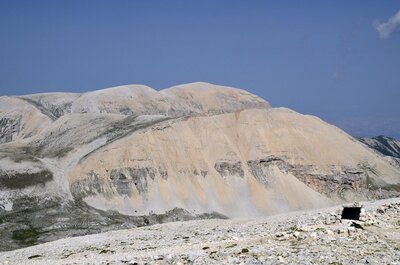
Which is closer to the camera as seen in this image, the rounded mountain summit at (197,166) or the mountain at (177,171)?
the mountain at (177,171)

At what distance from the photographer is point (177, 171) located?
486 ft

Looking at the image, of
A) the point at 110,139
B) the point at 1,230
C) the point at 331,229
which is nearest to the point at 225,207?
the point at 110,139

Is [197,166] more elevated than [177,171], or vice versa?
[197,166]

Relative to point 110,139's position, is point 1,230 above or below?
below

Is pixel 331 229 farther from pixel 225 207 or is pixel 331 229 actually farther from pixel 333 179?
pixel 333 179

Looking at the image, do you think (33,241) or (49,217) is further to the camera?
(49,217)

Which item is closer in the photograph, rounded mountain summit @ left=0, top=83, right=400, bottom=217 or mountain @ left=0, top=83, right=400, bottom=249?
mountain @ left=0, top=83, right=400, bottom=249

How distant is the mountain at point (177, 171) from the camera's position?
13112 centimetres

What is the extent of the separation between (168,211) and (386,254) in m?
110

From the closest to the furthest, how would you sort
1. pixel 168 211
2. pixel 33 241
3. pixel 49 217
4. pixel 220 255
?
pixel 220 255
pixel 33 241
pixel 49 217
pixel 168 211

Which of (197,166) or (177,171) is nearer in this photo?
(177,171)

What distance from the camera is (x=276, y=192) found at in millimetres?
147750

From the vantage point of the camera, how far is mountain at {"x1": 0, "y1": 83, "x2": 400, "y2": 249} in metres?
131

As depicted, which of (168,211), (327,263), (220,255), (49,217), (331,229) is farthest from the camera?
(168,211)
